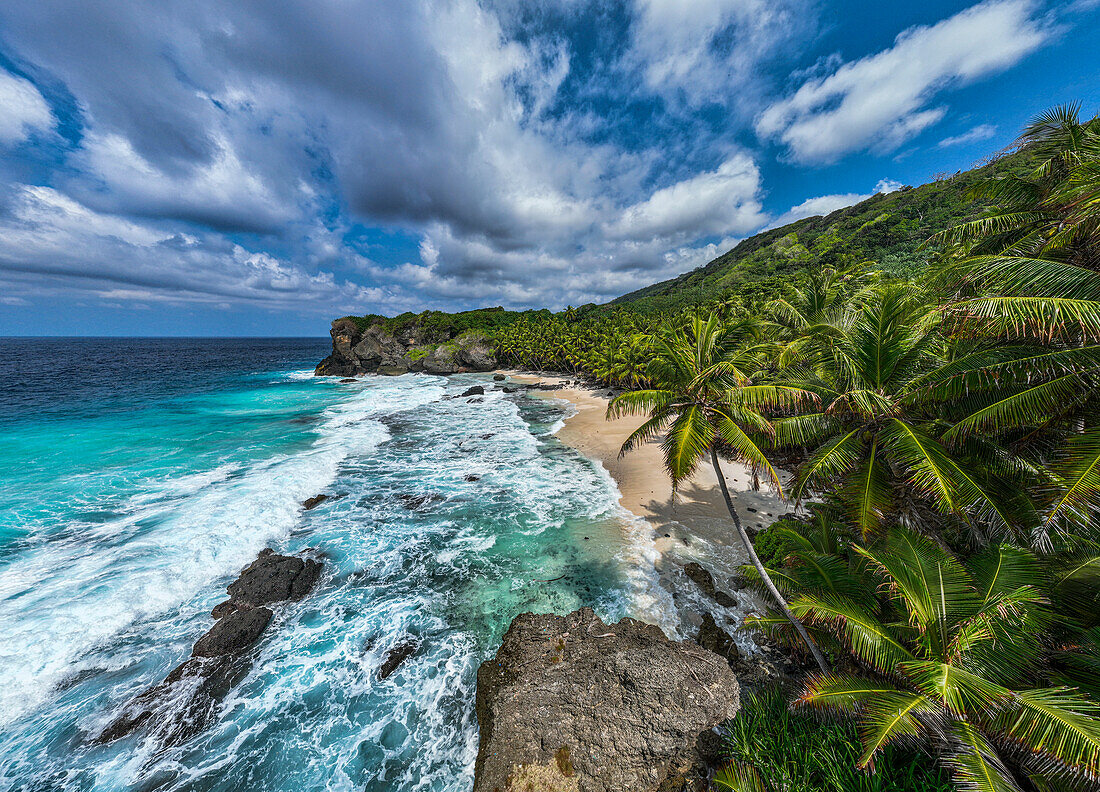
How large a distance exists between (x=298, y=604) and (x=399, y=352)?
74884 millimetres

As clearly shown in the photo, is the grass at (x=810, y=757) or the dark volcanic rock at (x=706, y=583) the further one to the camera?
the dark volcanic rock at (x=706, y=583)

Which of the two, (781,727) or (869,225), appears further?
(869,225)

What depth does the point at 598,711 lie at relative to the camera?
7.67 m

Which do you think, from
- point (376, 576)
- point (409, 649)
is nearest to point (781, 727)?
point (409, 649)

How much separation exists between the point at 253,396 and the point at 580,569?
58280 mm

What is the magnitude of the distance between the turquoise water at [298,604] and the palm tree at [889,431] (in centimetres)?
711

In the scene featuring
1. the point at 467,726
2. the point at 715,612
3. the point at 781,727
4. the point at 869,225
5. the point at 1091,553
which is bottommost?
the point at 467,726

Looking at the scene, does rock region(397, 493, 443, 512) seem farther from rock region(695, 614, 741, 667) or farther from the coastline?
rock region(695, 614, 741, 667)

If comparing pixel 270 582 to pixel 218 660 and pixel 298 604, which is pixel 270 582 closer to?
pixel 298 604

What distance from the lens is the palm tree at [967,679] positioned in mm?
4402

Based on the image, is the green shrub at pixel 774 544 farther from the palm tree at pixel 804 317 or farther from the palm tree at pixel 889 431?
the palm tree at pixel 804 317

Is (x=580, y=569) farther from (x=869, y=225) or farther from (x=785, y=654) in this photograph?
(x=869, y=225)

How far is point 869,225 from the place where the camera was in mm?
98688

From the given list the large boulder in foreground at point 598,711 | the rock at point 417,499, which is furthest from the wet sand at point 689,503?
the rock at point 417,499
